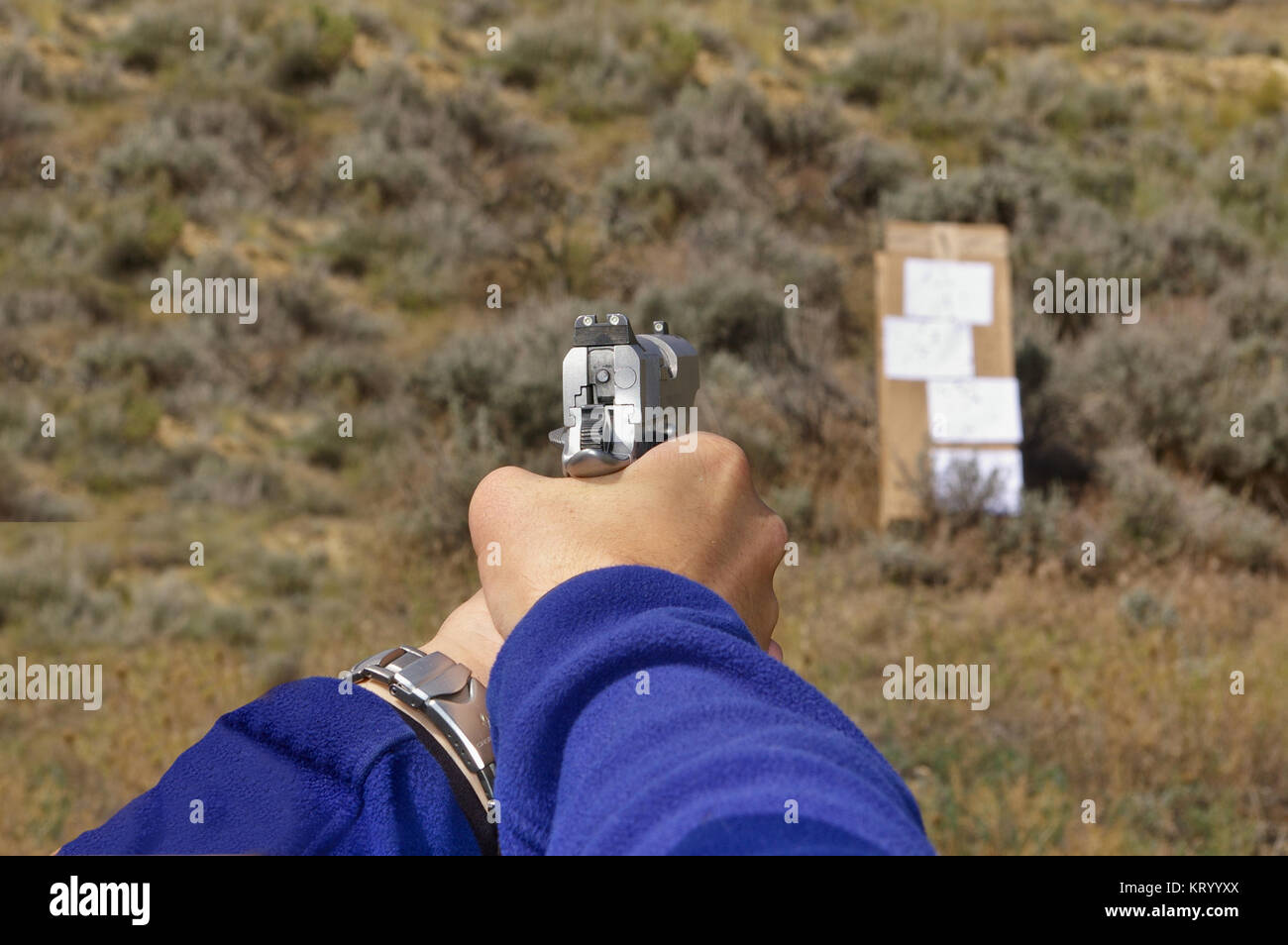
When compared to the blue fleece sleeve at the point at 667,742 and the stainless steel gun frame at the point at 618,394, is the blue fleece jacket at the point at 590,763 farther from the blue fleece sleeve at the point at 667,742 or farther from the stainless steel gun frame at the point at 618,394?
the stainless steel gun frame at the point at 618,394

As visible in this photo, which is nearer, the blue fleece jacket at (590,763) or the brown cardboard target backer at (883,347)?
the blue fleece jacket at (590,763)

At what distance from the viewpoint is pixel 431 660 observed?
1.31 meters

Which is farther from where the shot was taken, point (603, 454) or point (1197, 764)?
point (1197, 764)

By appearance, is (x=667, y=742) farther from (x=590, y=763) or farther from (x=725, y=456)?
(x=725, y=456)

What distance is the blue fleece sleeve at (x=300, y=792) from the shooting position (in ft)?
3.58

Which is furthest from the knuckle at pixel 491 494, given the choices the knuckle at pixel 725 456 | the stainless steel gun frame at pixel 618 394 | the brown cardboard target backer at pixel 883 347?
the brown cardboard target backer at pixel 883 347

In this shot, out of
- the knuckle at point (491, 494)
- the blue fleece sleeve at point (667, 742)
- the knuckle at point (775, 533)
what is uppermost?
the knuckle at point (491, 494)

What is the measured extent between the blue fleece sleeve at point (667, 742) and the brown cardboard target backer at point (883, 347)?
5.36 meters

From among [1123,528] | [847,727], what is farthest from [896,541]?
[847,727]

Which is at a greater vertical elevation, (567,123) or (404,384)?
(567,123)

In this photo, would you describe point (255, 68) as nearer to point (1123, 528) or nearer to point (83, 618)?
point (83, 618)

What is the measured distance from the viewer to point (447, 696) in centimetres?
124

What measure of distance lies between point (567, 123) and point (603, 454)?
9310 mm

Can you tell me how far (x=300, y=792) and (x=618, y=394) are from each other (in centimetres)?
78
